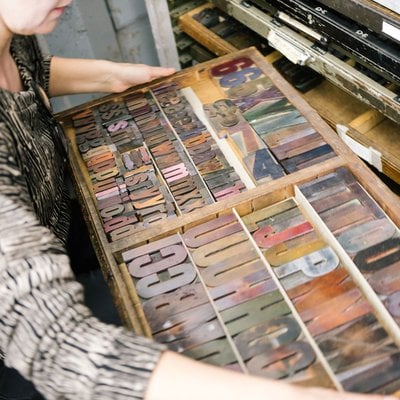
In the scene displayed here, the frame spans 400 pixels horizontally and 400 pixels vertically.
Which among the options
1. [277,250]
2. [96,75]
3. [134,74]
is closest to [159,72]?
[134,74]

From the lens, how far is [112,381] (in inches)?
39.1

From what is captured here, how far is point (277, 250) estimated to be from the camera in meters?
1.28

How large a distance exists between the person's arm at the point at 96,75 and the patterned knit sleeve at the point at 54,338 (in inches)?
35.0

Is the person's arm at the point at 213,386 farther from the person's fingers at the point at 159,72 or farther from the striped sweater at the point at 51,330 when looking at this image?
the person's fingers at the point at 159,72

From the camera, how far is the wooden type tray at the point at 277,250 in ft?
3.59

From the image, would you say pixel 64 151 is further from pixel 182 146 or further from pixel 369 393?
pixel 369 393

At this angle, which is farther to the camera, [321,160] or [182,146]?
[182,146]

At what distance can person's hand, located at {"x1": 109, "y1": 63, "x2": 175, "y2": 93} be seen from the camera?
5.98 feet

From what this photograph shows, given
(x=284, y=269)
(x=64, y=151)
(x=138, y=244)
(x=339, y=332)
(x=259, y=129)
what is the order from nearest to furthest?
1. (x=339, y=332)
2. (x=284, y=269)
3. (x=138, y=244)
4. (x=259, y=129)
5. (x=64, y=151)

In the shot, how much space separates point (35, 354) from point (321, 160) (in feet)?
2.79

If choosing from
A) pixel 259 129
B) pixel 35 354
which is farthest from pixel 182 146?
pixel 35 354

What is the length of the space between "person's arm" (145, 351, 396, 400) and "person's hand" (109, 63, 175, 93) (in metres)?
1.06

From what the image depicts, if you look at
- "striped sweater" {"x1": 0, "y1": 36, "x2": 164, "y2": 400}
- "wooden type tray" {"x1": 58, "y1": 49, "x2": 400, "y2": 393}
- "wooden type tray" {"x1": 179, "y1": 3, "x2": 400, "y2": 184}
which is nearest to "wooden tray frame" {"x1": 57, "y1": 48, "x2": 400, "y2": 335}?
"wooden type tray" {"x1": 58, "y1": 49, "x2": 400, "y2": 393}

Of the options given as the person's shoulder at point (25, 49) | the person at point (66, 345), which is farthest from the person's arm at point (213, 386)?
the person's shoulder at point (25, 49)
